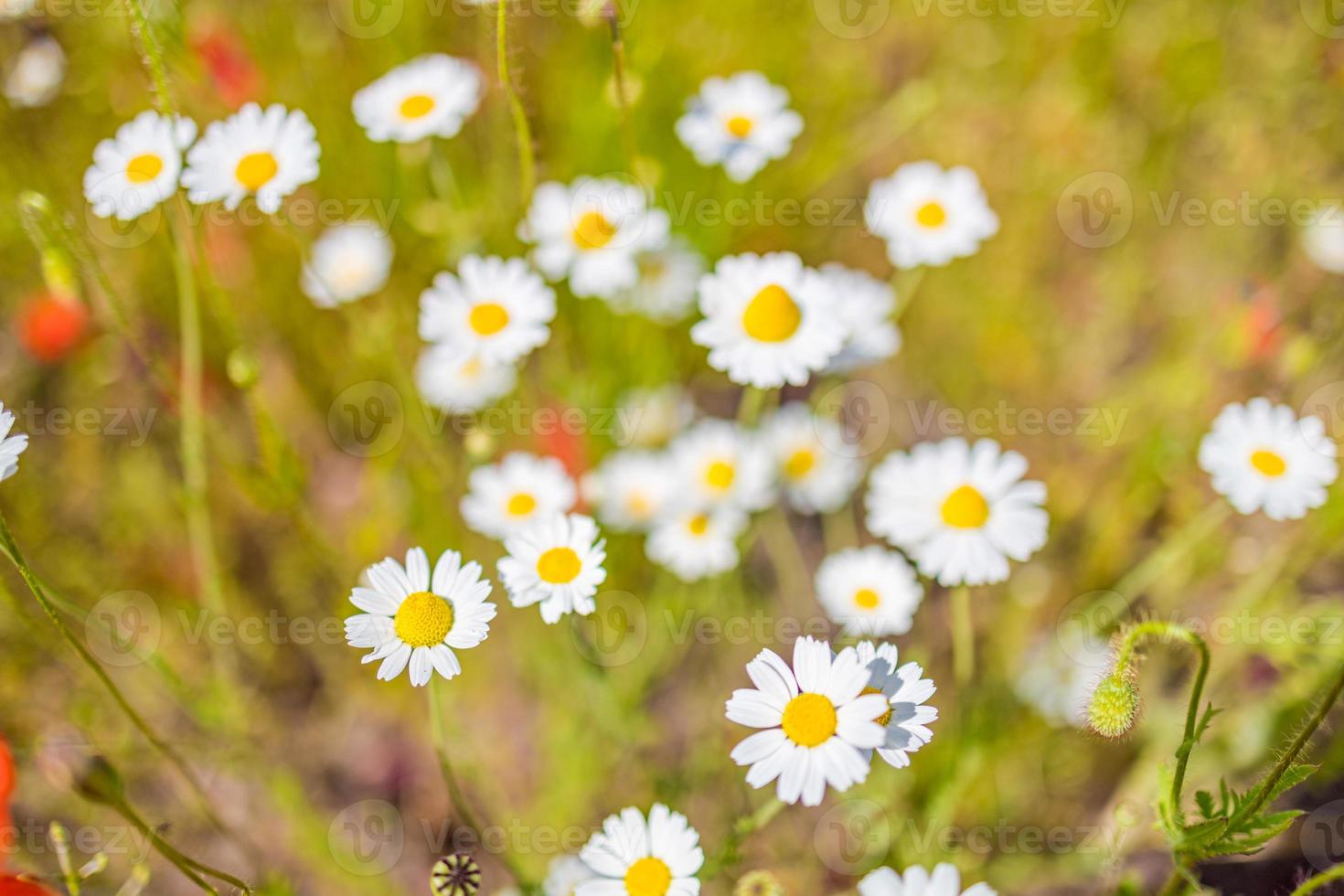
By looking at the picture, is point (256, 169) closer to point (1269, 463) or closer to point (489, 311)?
point (489, 311)

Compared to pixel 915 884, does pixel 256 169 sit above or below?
above

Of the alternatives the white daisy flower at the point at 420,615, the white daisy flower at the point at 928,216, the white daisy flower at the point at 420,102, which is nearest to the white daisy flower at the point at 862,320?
the white daisy flower at the point at 928,216

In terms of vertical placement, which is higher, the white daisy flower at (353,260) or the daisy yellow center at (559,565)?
the white daisy flower at (353,260)

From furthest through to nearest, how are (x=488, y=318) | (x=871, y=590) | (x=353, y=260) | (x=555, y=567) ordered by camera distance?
1. (x=353, y=260)
2. (x=871, y=590)
3. (x=488, y=318)
4. (x=555, y=567)

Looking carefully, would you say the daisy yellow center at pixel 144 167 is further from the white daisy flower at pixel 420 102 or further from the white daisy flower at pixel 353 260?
the white daisy flower at pixel 353 260

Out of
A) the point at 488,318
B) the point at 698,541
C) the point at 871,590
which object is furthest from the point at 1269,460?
the point at 488,318

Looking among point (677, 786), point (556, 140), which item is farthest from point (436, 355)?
point (556, 140)

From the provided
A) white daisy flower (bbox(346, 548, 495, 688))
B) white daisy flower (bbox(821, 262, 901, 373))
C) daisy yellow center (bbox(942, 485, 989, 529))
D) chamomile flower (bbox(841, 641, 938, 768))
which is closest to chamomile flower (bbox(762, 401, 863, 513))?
white daisy flower (bbox(821, 262, 901, 373))
